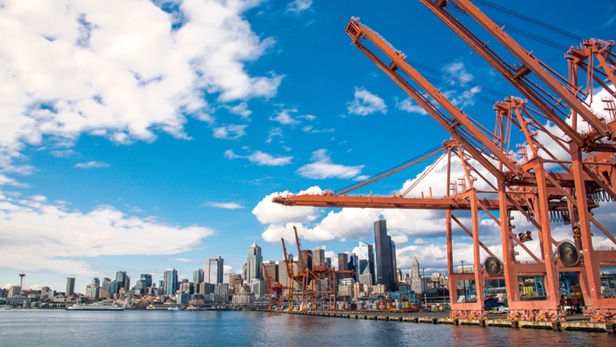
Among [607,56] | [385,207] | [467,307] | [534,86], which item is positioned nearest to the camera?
[607,56]

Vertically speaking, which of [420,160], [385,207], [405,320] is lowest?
[405,320]

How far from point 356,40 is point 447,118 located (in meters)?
11.6

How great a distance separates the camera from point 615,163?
32.7 meters

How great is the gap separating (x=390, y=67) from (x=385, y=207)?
16.4 metres

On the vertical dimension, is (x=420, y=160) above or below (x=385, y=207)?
above

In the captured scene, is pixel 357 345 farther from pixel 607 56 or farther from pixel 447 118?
pixel 607 56

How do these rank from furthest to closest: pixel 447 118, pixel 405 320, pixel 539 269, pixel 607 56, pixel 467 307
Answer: pixel 405 320
pixel 467 307
pixel 447 118
pixel 539 269
pixel 607 56

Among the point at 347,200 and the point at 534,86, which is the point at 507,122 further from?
the point at 347,200

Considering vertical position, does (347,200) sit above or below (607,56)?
below

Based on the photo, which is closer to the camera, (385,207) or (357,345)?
(357,345)

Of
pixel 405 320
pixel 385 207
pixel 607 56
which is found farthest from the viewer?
pixel 405 320

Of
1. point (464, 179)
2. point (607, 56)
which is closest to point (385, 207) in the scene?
point (464, 179)

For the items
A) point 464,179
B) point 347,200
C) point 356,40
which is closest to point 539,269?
point 464,179

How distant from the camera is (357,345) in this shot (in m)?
30.8
